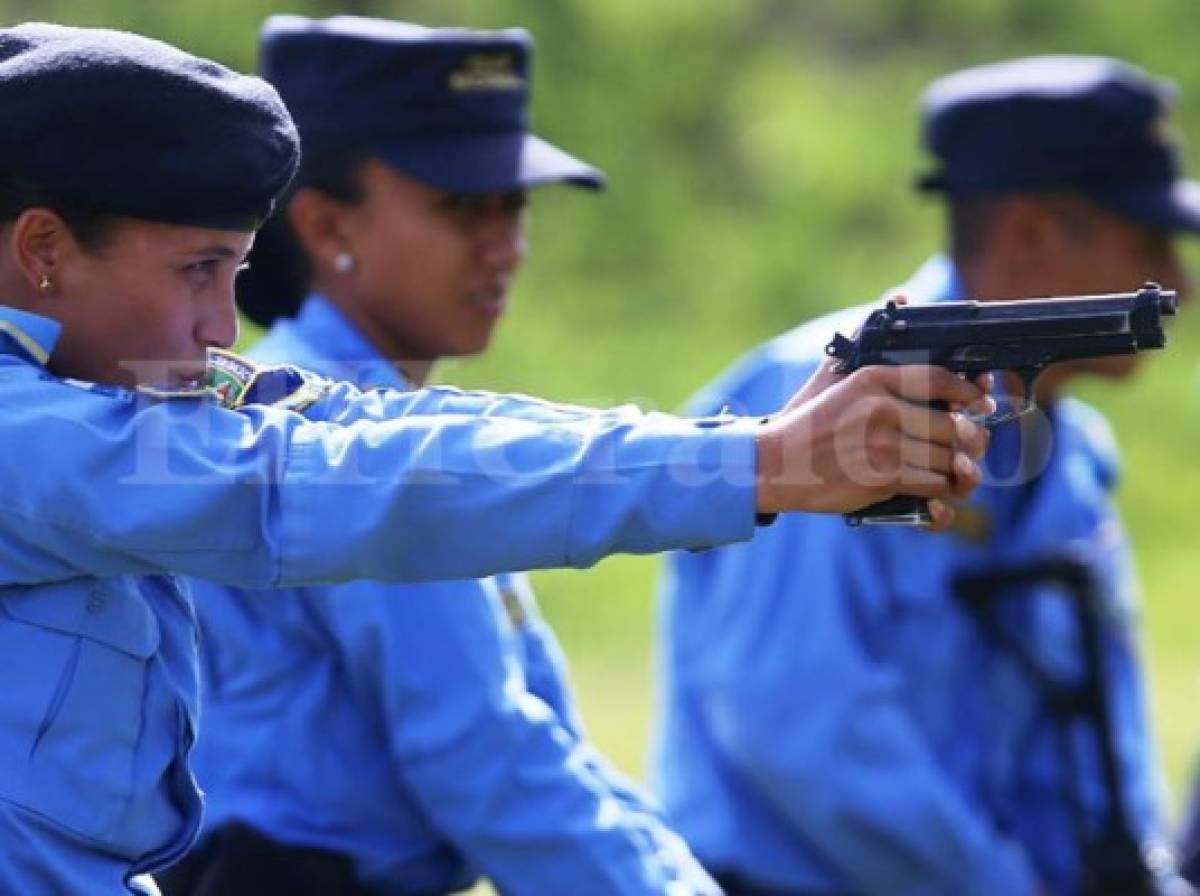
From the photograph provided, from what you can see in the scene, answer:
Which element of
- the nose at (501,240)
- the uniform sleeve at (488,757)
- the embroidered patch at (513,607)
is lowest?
the uniform sleeve at (488,757)

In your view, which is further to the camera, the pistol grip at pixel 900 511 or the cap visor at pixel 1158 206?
the cap visor at pixel 1158 206

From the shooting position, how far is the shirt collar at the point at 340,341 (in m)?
4.25

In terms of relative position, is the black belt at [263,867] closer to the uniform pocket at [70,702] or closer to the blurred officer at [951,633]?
the uniform pocket at [70,702]

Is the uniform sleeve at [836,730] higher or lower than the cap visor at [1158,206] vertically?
lower

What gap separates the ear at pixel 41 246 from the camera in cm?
311

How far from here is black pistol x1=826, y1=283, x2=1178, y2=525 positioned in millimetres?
2822

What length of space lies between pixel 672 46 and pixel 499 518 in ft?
42.5

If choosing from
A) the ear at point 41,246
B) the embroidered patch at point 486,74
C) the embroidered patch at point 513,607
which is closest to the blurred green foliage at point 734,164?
the embroidered patch at point 486,74

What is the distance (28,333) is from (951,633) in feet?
8.23

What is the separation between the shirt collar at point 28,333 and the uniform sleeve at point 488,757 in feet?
3.17

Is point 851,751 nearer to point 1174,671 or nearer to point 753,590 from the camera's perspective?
point 753,590

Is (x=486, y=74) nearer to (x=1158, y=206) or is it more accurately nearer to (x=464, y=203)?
(x=464, y=203)

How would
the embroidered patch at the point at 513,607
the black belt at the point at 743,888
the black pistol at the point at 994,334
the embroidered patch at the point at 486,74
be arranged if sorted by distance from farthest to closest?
the black belt at the point at 743,888
the embroidered patch at the point at 486,74
the embroidered patch at the point at 513,607
the black pistol at the point at 994,334

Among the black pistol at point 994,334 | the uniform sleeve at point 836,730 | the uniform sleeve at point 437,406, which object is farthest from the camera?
the uniform sleeve at point 836,730
